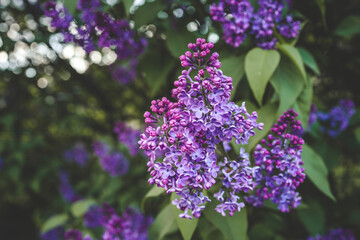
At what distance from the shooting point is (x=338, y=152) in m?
2.90

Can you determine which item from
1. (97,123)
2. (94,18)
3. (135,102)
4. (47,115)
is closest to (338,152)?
(94,18)

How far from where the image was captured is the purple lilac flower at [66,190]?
495cm

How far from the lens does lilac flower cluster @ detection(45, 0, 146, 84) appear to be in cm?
214

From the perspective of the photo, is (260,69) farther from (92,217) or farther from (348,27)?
(92,217)

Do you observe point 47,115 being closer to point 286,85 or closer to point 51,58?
point 51,58

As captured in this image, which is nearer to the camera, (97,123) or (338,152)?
(338,152)

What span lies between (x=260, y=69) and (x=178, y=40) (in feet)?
2.62

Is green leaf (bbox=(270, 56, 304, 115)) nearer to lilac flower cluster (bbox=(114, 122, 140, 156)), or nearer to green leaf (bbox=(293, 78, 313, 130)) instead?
green leaf (bbox=(293, 78, 313, 130))

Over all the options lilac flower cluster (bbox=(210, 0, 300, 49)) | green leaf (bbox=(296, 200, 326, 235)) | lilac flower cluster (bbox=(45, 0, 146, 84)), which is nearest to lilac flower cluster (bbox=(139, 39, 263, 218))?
lilac flower cluster (bbox=(210, 0, 300, 49))

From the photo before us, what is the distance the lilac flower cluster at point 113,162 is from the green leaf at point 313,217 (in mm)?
2191

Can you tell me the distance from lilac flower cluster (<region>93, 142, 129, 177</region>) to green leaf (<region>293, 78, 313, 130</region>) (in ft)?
8.57

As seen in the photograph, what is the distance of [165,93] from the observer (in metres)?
3.08

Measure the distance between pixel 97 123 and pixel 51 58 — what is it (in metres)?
1.76

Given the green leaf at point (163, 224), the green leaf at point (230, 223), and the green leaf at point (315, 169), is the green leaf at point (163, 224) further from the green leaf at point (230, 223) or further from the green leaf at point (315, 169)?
the green leaf at point (315, 169)
